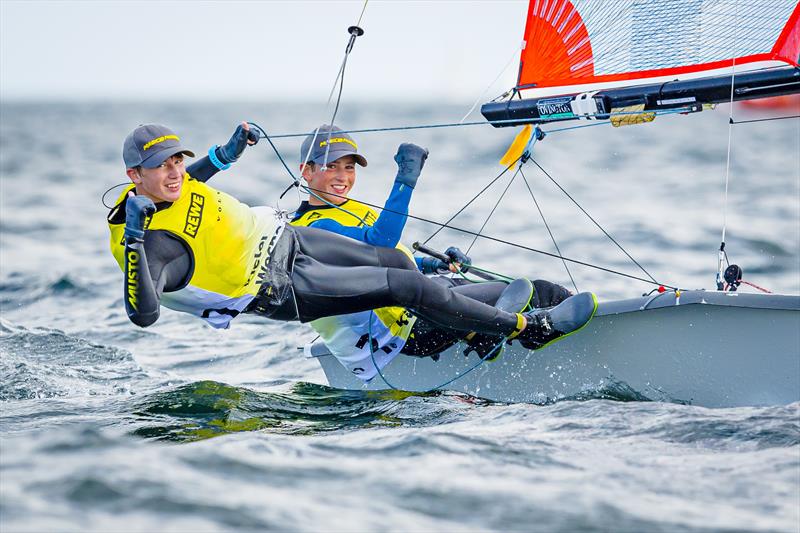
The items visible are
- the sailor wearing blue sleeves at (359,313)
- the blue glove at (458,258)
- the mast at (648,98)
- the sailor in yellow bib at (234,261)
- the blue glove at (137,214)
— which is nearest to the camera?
the blue glove at (137,214)

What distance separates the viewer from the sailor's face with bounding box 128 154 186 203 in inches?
148

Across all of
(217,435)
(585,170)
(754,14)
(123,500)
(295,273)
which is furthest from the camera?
(585,170)

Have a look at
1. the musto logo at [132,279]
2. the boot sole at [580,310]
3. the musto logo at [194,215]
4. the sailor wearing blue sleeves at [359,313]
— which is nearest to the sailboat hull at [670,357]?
the boot sole at [580,310]

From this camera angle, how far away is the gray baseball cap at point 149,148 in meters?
3.74

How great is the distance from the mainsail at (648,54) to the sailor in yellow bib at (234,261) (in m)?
0.96

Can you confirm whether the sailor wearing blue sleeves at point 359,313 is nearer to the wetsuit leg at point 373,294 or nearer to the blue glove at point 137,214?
the wetsuit leg at point 373,294

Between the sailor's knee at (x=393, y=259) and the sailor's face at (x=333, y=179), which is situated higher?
the sailor's face at (x=333, y=179)

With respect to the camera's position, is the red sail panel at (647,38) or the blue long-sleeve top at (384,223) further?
the red sail panel at (647,38)

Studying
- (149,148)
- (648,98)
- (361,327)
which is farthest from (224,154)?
(648,98)

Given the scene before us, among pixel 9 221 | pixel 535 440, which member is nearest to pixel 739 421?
pixel 535 440

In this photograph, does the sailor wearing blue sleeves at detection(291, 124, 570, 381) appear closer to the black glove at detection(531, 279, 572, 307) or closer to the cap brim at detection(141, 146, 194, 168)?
the black glove at detection(531, 279, 572, 307)

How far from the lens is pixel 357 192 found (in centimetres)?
1453

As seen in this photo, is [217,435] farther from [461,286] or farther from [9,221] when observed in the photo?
[9,221]

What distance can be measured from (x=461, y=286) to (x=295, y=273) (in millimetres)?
893
